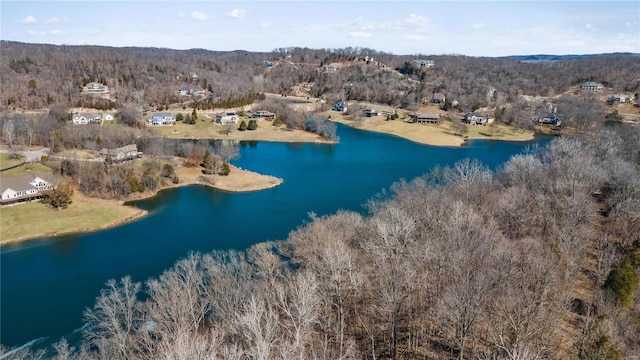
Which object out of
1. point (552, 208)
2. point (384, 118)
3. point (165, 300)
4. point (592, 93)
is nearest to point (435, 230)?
point (552, 208)

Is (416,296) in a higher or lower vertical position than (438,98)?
lower

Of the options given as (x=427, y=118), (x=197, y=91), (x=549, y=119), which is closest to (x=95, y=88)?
(x=197, y=91)

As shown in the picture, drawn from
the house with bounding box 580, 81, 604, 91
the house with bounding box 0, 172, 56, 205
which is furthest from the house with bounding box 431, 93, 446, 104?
the house with bounding box 0, 172, 56, 205

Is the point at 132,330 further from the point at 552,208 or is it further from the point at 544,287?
the point at 552,208

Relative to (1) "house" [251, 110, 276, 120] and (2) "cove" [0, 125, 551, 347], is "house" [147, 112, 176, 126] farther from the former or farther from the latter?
(2) "cove" [0, 125, 551, 347]

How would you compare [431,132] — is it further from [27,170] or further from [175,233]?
[27,170]
